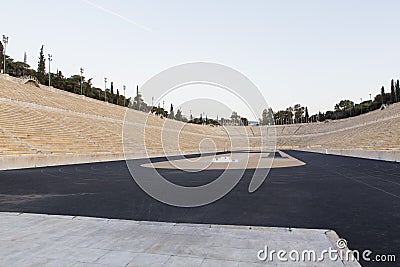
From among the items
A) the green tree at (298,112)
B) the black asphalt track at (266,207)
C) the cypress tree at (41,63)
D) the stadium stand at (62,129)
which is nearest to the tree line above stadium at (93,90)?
Answer: the cypress tree at (41,63)

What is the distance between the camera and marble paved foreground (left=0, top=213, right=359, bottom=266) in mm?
4098

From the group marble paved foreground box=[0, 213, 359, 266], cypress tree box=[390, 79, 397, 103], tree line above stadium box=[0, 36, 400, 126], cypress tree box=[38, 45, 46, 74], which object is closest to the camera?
marble paved foreground box=[0, 213, 359, 266]

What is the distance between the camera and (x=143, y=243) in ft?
15.9

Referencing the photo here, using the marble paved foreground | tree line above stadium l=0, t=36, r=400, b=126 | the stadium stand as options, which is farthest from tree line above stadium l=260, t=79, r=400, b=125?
the marble paved foreground

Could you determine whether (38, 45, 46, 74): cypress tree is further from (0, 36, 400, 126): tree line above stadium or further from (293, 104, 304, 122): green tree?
(293, 104, 304, 122): green tree

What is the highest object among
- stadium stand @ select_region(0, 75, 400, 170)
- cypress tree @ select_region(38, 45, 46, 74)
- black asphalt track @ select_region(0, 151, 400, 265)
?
cypress tree @ select_region(38, 45, 46, 74)

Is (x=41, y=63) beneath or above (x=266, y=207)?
above

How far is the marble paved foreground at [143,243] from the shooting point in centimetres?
410

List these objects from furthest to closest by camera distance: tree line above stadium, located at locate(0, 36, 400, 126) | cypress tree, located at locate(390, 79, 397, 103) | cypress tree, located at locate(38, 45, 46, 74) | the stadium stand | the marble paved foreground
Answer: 1. cypress tree, located at locate(390, 79, 397, 103)
2. cypress tree, located at locate(38, 45, 46, 74)
3. tree line above stadium, located at locate(0, 36, 400, 126)
4. the stadium stand
5. the marble paved foreground

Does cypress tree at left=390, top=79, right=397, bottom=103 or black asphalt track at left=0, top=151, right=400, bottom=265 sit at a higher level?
cypress tree at left=390, top=79, right=397, bottom=103

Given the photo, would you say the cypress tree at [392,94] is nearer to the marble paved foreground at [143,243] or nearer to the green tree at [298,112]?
the green tree at [298,112]

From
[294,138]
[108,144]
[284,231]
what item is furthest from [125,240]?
[294,138]

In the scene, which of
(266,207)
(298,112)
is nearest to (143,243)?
(266,207)

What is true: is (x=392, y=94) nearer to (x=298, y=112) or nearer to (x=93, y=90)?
(x=298, y=112)
